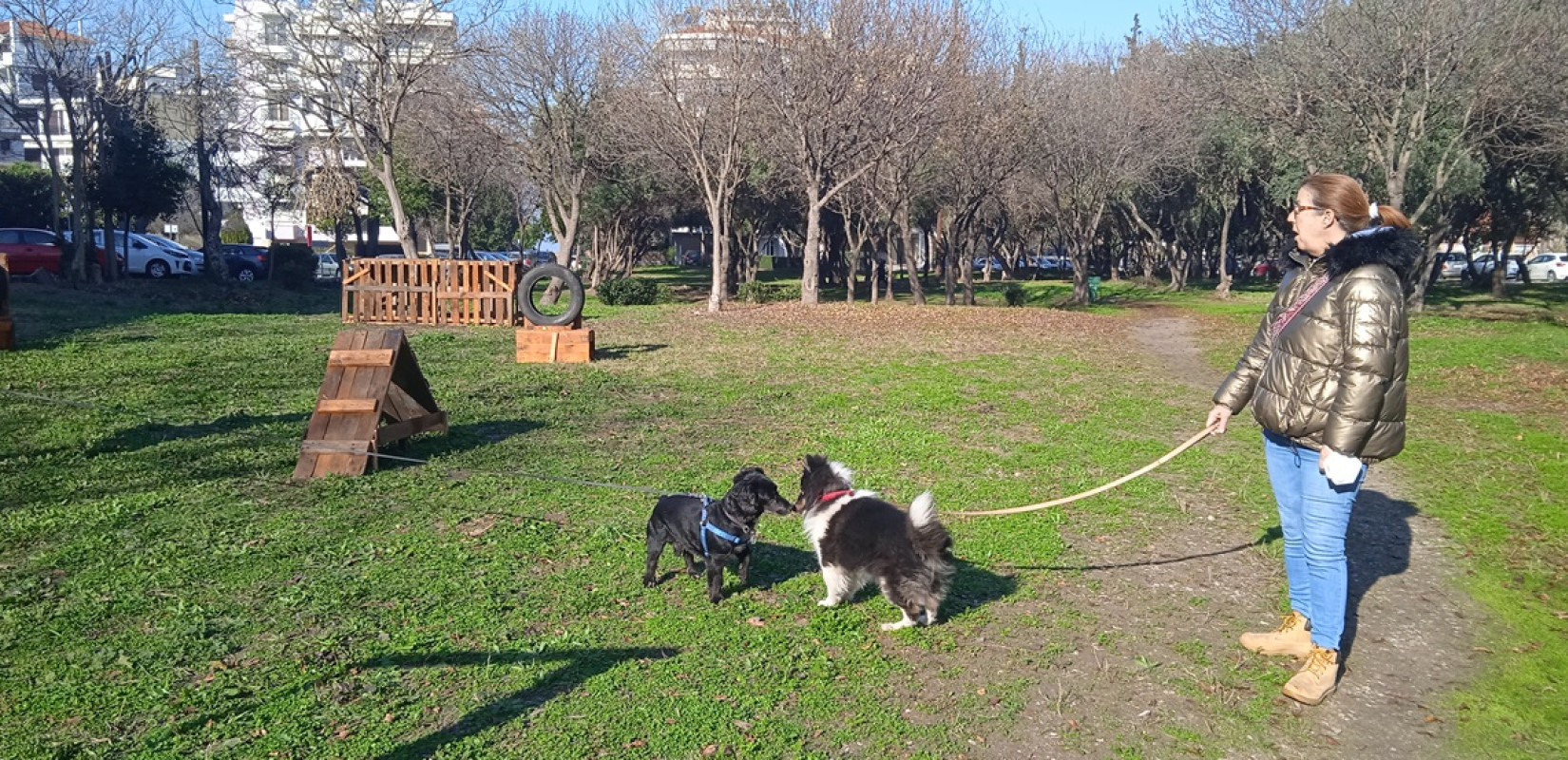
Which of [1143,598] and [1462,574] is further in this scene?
[1462,574]

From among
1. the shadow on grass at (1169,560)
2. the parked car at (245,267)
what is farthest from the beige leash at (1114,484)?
the parked car at (245,267)

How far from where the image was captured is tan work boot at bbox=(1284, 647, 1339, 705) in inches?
170

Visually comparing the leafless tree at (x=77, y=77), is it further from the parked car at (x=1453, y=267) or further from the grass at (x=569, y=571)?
the parked car at (x=1453, y=267)

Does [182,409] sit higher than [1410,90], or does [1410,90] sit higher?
[1410,90]

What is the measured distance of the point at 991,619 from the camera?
5223mm

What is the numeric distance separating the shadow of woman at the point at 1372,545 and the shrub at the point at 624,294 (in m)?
23.0

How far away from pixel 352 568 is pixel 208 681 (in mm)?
1452

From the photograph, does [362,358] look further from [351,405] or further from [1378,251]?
[1378,251]

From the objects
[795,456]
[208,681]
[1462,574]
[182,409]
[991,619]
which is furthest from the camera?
[182,409]

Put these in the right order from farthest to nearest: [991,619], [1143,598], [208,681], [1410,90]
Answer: [1410,90], [1143,598], [991,619], [208,681]

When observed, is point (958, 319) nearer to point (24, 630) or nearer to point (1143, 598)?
point (1143, 598)

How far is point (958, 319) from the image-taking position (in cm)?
2452

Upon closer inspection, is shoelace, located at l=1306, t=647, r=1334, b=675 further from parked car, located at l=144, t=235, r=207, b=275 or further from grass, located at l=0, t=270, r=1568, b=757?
parked car, located at l=144, t=235, r=207, b=275

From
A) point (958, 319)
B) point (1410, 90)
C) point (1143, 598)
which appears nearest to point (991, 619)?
point (1143, 598)
